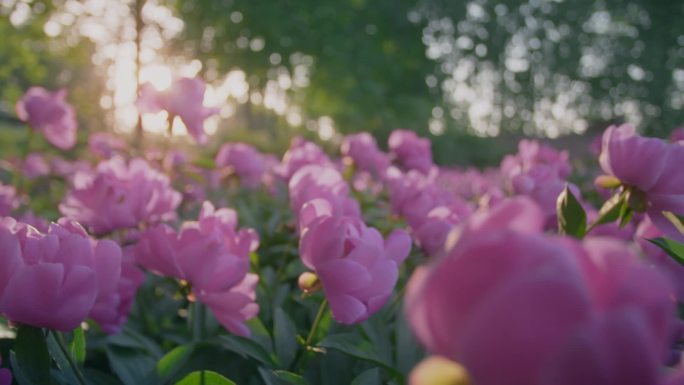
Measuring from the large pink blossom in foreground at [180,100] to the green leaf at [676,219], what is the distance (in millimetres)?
1342

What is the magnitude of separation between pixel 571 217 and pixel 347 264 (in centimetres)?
36

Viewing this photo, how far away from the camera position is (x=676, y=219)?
0.96 meters

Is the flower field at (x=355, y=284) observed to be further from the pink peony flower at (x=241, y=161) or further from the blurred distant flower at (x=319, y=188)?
the pink peony flower at (x=241, y=161)

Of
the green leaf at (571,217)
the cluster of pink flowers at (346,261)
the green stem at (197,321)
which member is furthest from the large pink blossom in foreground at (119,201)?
the green leaf at (571,217)

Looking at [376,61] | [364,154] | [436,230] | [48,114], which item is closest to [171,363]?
[436,230]

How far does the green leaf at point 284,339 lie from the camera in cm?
113

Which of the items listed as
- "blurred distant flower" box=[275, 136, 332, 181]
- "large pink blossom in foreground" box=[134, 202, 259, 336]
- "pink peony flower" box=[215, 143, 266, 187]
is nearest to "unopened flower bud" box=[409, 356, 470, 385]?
"large pink blossom in foreground" box=[134, 202, 259, 336]

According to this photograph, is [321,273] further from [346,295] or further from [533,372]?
[533,372]

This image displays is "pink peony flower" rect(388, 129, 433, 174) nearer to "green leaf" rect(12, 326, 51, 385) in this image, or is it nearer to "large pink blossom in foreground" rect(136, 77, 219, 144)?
"large pink blossom in foreground" rect(136, 77, 219, 144)

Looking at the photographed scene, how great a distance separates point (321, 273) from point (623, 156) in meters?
0.57

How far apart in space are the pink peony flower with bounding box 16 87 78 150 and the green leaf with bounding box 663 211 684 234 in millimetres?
2426

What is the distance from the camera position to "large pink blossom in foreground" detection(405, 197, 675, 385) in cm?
37

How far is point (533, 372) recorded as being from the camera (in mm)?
386

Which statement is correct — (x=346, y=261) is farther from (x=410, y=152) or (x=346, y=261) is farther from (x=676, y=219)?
(x=410, y=152)
